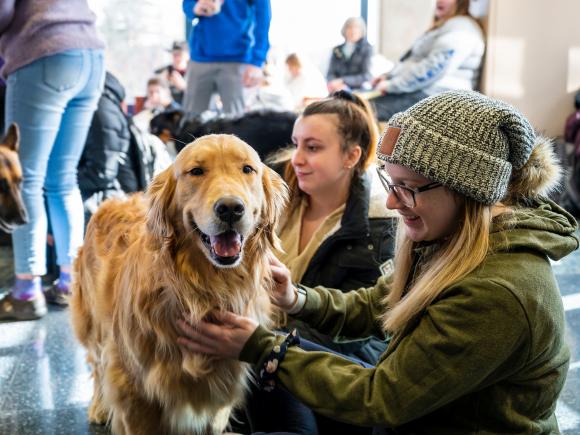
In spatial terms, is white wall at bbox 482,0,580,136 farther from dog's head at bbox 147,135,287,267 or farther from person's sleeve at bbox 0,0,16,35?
dog's head at bbox 147,135,287,267

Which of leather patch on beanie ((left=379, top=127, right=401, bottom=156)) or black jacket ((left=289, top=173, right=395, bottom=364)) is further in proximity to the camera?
black jacket ((left=289, top=173, right=395, bottom=364))

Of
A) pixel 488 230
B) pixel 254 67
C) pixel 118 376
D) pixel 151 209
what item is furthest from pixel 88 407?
pixel 254 67

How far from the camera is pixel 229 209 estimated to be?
1259 millimetres

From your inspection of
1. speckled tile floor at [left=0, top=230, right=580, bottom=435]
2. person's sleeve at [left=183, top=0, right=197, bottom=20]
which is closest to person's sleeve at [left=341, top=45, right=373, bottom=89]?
person's sleeve at [left=183, top=0, right=197, bottom=20]

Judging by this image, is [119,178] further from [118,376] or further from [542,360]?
[542,360]

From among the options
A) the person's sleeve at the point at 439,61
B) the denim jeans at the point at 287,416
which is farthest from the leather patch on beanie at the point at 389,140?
the person's sleeve at the point at 439,61

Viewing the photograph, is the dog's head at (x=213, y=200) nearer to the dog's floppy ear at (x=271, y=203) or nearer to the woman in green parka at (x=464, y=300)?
the dog's floppy ear at (x=271, y=203)

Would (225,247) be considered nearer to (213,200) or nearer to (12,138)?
(213,200)

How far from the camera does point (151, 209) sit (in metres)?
1.41

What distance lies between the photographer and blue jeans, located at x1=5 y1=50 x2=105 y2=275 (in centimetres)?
265

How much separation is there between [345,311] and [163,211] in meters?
0.50

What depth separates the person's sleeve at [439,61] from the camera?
4164 millimetres

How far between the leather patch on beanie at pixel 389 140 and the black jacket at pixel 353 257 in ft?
2.17

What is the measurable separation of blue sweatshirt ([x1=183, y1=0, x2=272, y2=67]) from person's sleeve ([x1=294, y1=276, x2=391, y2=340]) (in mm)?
2680
